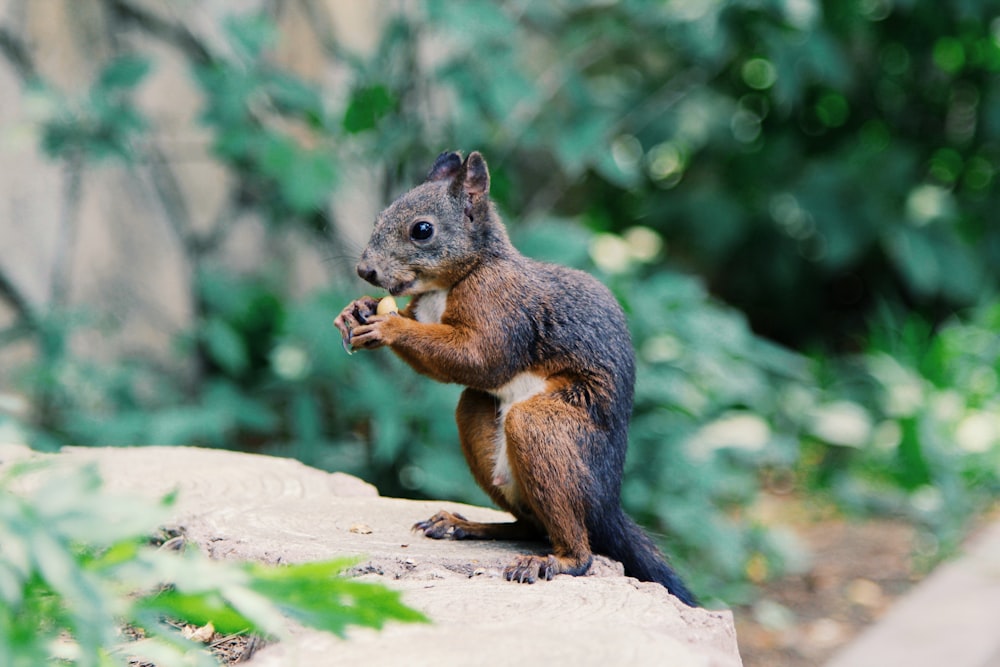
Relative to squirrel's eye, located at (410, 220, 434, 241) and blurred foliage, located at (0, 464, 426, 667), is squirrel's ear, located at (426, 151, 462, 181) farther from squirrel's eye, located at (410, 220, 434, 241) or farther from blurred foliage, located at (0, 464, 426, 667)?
blurred foliage, located at (0, 464, 426, 667)

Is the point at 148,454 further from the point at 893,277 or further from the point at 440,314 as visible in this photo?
the point at 893,277

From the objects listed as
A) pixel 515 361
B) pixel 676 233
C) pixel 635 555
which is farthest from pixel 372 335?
pixel 676 233

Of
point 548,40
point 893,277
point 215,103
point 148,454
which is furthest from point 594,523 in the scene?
point 893,277

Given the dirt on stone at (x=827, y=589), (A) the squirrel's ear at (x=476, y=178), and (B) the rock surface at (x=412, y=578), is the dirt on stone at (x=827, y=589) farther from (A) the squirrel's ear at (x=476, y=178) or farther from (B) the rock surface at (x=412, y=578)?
(A) the squirrel's ear at (x=476, y=178)

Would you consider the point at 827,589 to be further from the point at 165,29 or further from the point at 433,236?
the point at 165,29

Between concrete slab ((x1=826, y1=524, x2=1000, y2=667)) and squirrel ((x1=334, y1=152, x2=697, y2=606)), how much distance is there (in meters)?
1.42

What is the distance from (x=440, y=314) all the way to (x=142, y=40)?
3.12 metres

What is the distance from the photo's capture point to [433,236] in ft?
9.75

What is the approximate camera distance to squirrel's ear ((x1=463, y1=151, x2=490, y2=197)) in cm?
304

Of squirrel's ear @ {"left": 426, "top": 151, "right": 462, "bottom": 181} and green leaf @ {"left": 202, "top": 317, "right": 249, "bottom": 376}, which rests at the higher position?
squirrel's ear @ {"left": 426, "top": 151, "right": 462, "bottom": 181}

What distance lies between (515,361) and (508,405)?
12cm

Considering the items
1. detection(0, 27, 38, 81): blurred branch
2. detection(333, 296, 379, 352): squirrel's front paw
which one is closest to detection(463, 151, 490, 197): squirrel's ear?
detection(333, 296, 379, 352): squirrel's front paw

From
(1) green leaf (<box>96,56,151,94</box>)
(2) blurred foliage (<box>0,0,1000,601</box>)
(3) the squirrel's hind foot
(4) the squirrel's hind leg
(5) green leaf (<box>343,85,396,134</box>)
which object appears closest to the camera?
(3) the squirrel's hind foot

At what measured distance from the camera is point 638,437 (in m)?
4.86
